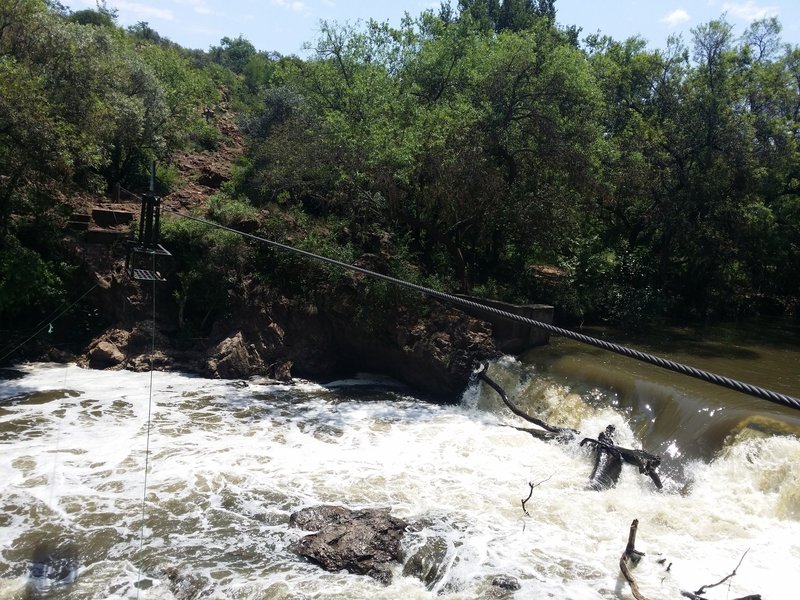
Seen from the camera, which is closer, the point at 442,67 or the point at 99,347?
the point at 99,347

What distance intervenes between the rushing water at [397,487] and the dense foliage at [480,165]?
4756mm

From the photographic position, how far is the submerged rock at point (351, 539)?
817 cm

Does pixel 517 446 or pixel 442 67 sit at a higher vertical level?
pixel 442 67

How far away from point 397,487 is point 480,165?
30.6 ft

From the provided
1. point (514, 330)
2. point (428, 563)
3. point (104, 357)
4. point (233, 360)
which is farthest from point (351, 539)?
point (104, 357)

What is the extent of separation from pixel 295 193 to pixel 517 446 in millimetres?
12114

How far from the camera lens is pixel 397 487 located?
411 inches

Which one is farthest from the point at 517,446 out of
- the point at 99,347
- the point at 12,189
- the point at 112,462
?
the point at 12,189

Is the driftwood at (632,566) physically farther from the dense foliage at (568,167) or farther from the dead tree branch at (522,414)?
the dense foliage at (568,167)

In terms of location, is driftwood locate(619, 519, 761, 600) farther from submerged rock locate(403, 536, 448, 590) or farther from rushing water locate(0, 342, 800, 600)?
submerged rock locate(403, 536, 448, 590)

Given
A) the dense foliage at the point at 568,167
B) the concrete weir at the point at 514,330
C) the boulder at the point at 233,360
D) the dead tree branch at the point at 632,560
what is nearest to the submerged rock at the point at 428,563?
the dead tree branch at the point at 632,560

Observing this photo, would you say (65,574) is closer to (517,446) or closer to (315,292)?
(517,446)

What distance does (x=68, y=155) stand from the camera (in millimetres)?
14758

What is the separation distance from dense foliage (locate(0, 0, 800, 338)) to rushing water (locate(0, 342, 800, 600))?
15.6ft
